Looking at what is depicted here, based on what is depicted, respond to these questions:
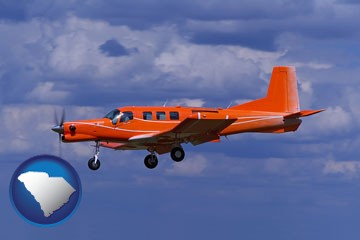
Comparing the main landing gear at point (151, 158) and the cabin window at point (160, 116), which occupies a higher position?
the cabin window at point (160, 116)

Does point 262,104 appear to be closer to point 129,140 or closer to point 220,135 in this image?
point 220,135

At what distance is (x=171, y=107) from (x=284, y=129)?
8691 millimetres

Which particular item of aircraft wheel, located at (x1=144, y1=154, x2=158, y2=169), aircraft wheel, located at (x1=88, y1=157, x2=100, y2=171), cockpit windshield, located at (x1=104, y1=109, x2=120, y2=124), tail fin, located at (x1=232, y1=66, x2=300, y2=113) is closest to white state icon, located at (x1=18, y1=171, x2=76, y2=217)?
aircraft wheel, located at (x1=88, y1=157, x2=100, y2=171)

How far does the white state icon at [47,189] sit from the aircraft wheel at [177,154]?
2533 cm

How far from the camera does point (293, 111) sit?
7062 cm

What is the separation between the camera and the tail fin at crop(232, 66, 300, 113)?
70250mm

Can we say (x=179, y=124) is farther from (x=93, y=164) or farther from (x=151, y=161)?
(x=93, y=164)

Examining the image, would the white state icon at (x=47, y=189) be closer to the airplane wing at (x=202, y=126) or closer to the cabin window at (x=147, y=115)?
the airplane wing at (x=202, y=126)

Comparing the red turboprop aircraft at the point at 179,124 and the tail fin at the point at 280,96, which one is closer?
the red turboprop aircraft at the point at 179,124

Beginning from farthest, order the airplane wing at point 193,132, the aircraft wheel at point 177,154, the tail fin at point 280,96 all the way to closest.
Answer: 1. the tail fin at point 280,96
2. the aircraft wheel at point 177,154
3. the airplane wing at point 193,132

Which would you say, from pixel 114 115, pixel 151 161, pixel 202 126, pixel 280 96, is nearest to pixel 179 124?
pixel 202 126

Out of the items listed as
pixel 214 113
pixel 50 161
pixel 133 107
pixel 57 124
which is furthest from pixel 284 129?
pixel 50 161

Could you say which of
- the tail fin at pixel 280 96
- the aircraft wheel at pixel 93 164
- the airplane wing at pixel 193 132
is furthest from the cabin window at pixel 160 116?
the tail fin at pixel 280 96

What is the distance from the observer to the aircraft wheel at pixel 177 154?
219 ft
